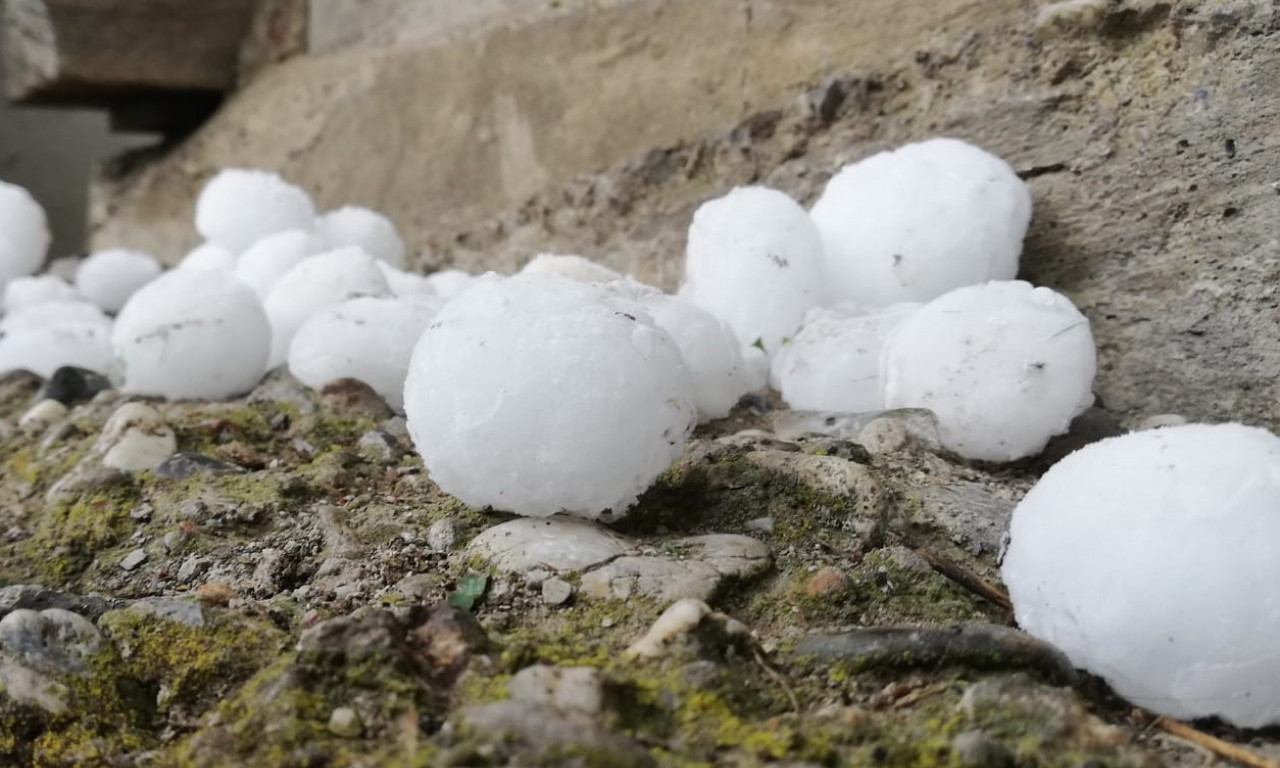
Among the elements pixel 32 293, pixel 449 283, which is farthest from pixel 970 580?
pixel 32 293

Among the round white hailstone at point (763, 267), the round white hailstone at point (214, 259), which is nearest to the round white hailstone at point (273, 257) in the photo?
the round white hailstone at point (214, 259)

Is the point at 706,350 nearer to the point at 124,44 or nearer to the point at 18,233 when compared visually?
the point at 18,233

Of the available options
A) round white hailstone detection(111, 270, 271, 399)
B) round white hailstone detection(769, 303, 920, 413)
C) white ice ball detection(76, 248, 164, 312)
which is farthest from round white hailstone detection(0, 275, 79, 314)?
round white hailstone detection(769, 303, 920, 413)

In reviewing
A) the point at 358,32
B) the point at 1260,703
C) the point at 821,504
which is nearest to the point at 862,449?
the point at 821,504

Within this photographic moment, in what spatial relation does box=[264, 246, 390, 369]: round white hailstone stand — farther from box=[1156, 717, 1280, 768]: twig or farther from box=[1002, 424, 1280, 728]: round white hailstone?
box=[1156, 717, 1280, 768]: twig

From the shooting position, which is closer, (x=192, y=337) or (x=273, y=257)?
(x=192, y=337)

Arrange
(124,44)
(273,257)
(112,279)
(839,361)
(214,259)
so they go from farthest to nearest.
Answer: (124,44)
(112,279)
(214,259)
(273,257)
(839,361)
